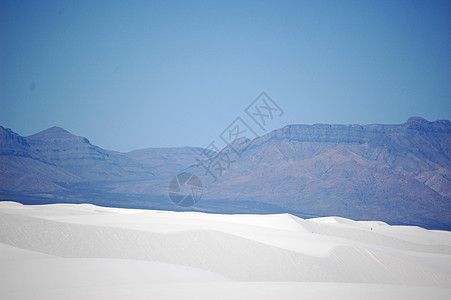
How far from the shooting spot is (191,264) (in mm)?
28375

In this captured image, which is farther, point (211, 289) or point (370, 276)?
point (370, 276)

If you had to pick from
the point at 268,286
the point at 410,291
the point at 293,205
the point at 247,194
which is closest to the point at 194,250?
the point at 268,286

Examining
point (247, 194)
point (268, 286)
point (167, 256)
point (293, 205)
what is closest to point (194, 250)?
point (167, 256)

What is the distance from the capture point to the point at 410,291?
1814 centimetres

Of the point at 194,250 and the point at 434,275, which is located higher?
the point at 194,250

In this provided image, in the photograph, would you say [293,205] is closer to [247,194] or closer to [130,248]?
[247,194]

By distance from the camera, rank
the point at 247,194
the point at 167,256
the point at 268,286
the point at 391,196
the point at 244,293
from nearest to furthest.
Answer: the point at 244,293, the point at 268,286, the point at 167,256, the point at 391,196, the point at 247,194

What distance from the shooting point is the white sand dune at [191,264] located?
16.7 metres

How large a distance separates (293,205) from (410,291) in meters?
167

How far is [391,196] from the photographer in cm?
18050

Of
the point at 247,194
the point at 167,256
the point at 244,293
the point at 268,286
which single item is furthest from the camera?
the point at 247,194

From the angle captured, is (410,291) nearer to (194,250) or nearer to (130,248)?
(194,250)

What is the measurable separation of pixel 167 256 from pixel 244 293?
1335 centimetres

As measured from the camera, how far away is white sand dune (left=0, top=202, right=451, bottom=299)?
16672mm
